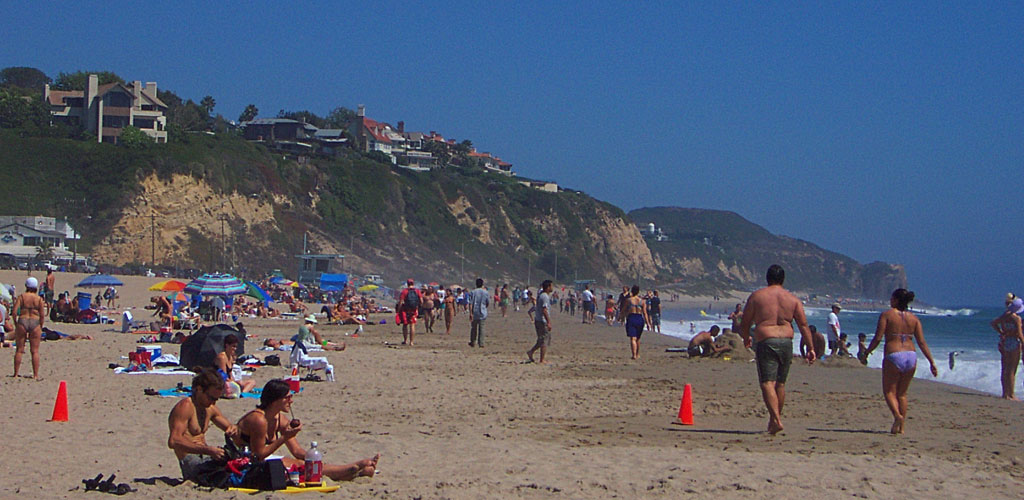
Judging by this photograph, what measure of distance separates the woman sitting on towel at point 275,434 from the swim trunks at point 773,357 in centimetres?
344

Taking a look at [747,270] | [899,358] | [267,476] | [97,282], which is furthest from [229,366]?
[747,270]

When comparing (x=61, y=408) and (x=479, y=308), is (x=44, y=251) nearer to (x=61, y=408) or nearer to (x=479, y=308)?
(x=479, y=308)

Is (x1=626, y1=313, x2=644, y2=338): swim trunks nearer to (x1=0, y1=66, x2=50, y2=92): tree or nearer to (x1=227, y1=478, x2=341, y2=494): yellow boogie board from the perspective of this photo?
(x1=227, y1=478, x2=341, y2=494): yellow boogie board

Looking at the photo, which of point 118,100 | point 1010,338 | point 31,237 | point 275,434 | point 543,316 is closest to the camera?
point 275,434

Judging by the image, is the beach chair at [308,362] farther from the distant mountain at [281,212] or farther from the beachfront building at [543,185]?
the beachfront building at [543,185]

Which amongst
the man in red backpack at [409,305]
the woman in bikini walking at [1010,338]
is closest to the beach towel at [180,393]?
the man in red backpack at [409,305]

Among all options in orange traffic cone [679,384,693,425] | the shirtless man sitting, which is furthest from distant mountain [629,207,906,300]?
the shirtless man sitting

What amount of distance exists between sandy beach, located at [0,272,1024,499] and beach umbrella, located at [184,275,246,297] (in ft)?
31.6

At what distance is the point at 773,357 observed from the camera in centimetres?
806

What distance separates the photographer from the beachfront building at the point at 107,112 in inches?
2975

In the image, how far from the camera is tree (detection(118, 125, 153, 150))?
6712cm

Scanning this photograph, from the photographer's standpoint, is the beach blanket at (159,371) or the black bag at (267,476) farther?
the beach blanket at (159,371)

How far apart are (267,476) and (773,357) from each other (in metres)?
4.22

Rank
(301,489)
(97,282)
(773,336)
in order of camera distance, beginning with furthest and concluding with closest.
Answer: (97,282)
(773,336)
(301,489)
